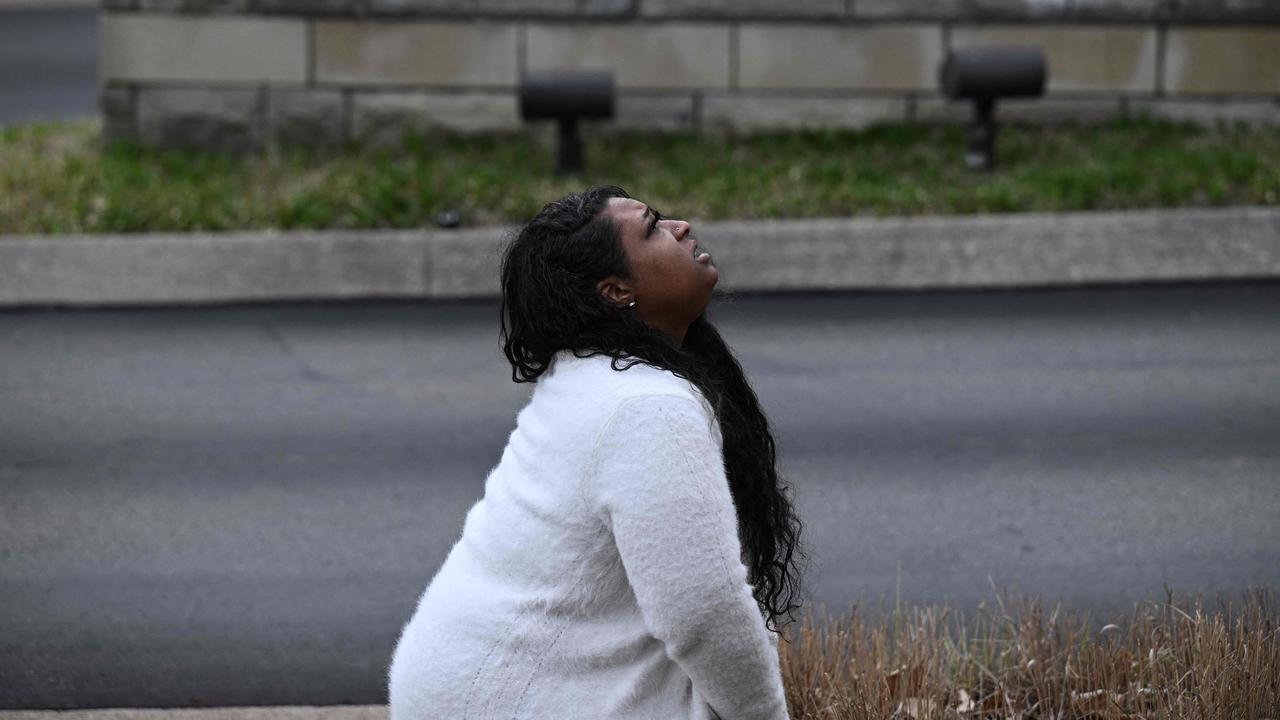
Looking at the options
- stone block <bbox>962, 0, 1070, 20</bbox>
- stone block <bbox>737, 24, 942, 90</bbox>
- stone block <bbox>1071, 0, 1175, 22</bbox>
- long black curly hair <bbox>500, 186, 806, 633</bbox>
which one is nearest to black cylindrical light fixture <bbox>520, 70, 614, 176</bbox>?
stone block <bbox>737, 24, 942, 90</bbox>

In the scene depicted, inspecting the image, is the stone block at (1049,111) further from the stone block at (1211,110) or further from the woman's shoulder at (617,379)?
the woman's shoulder at (617,379)

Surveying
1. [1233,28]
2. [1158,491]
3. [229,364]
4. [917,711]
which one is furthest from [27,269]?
[1233,28]

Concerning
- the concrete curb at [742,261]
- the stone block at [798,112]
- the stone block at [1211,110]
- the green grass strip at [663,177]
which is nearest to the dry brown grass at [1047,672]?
the concrete curb at [742,261]

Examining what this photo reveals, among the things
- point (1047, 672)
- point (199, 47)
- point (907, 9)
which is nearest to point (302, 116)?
point (199, 47)

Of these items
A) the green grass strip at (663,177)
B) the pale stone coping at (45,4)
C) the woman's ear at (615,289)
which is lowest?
the green grass strip at (663,177)

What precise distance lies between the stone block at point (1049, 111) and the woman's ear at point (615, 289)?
9.07m

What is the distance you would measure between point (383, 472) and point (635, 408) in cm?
421

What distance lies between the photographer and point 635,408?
2.54m

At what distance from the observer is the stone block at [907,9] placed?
1131 centimetres

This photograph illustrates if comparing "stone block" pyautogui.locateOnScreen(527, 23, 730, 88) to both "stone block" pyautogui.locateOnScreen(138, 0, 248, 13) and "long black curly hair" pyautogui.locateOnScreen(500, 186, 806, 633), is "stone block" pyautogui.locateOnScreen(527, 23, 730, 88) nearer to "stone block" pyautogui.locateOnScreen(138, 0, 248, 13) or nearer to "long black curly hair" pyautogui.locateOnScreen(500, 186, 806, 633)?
"stone block" pyautogui.locateOnScreen(138, 0, 248, 13)

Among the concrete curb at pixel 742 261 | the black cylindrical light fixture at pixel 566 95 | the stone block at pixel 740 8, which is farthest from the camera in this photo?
the stone block at pixel 740 8

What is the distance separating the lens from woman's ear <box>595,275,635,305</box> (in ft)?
9.14

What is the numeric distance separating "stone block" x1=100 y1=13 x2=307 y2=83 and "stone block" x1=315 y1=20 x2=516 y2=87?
0.22 meters

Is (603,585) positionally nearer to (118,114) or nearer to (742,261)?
(742,261)
